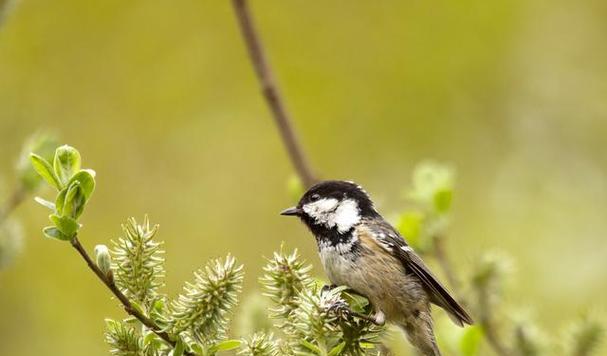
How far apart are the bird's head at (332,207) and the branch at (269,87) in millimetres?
132

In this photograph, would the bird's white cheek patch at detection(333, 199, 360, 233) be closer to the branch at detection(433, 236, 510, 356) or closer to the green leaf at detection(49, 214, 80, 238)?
the branch at detection(433, 236, 510, 356)

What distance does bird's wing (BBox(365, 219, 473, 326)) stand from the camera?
11.7 ft

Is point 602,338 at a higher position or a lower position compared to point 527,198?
lower

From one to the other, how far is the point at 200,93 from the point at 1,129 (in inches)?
65.2

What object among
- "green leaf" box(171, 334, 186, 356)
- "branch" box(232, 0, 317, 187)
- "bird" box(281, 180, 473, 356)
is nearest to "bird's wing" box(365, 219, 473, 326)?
"bird" box(281, 180, 473, 356)

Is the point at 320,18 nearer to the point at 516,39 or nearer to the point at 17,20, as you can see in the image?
the point at 516,39

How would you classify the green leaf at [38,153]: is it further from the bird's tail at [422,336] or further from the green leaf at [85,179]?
the bird's tail at [422,336]

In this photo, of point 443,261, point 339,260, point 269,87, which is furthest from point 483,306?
point 269,87

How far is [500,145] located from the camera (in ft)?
26.3

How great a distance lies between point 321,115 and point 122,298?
5.56 m

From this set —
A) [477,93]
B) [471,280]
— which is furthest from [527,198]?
[471,280]

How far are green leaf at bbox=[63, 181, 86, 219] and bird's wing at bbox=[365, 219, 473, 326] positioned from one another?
175cm

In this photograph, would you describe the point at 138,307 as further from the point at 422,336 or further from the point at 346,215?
the point at 346,215

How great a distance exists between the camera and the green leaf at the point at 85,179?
7.12 feet
